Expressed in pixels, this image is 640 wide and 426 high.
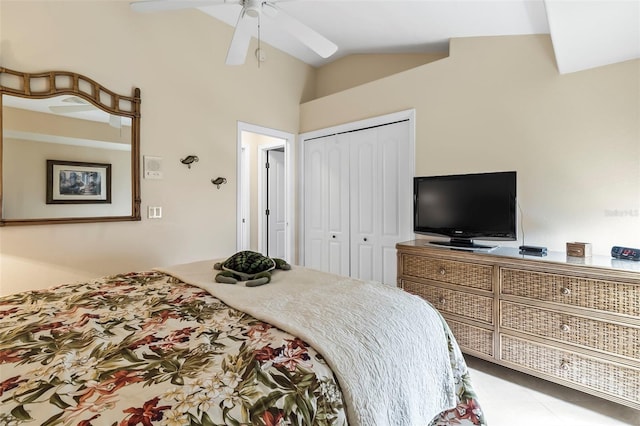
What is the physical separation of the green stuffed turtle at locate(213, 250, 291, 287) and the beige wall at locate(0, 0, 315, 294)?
1255 mm

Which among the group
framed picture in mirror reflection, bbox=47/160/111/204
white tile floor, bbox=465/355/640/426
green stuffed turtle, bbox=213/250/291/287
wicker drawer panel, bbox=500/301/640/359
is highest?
framed picture in mirror reflection, bbox=47/160/111/204

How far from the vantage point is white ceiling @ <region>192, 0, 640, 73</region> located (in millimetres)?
1803

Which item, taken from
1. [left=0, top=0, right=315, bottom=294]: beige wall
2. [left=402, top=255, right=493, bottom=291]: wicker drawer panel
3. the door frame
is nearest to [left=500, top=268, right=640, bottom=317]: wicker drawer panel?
[left=402, top=255, right=493, bottom=291]: wicker drawer panel

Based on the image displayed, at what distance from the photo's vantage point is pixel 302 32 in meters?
2.06

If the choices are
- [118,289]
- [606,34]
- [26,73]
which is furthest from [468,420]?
[26,73]

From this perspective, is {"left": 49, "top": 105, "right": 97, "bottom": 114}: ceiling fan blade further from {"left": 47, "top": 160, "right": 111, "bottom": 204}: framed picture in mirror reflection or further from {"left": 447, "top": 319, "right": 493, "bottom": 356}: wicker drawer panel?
{"left": 447, "top": 319, "right": 493, "bottom": 356}: wicker drawer panel

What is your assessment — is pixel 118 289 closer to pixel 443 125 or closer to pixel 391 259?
pixel 391 259

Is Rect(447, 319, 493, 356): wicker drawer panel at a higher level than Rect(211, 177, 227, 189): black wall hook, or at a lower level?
lower

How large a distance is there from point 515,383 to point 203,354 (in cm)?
234

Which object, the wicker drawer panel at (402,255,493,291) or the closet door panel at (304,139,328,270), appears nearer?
the wicker drawer panel at (402,255,493,291)

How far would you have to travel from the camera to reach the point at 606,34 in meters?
1.89

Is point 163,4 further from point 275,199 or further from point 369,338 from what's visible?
point 275,199

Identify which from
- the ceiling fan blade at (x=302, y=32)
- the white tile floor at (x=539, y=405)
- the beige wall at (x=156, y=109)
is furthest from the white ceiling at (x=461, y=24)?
the white tile floor at (x=539, y=405)

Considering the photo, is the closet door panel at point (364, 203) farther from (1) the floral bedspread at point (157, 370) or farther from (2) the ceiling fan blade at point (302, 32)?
(1) the floral bedspread at point (157, 370)
